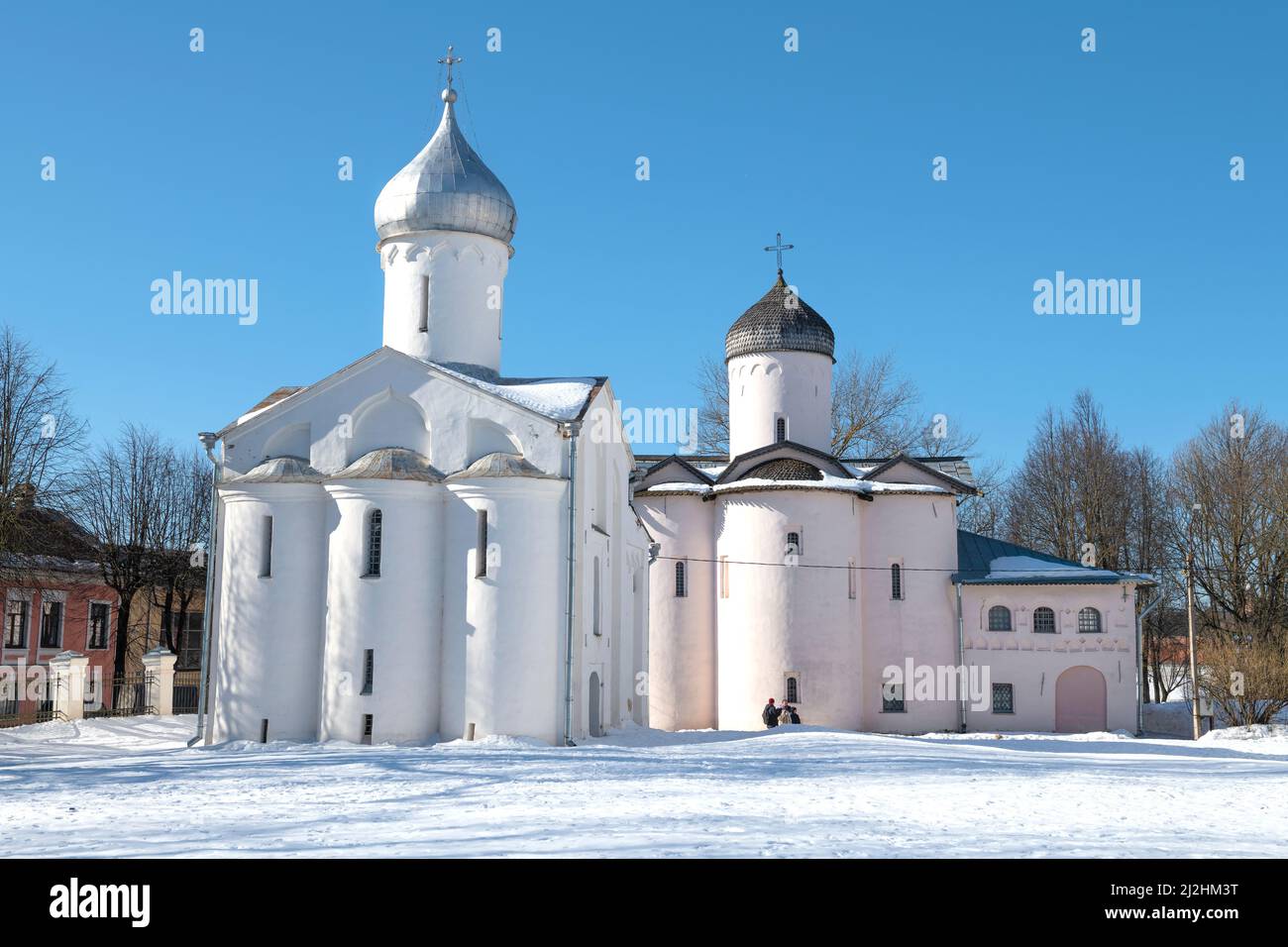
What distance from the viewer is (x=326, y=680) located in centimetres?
2016

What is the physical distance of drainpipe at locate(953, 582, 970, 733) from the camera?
101ft

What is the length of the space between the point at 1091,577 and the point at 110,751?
23018 mm

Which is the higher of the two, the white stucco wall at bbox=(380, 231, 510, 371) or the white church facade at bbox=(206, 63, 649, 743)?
the white stucco wall at bbox=(380, 231, 510, 371)

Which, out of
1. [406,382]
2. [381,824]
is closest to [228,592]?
[406,382]

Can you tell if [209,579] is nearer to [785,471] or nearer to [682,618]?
[682,618]

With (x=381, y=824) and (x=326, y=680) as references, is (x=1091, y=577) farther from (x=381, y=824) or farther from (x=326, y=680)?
(x=381, y=824)

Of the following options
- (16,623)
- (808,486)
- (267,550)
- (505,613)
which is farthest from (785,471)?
(16,623)

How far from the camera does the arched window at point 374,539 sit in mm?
20781

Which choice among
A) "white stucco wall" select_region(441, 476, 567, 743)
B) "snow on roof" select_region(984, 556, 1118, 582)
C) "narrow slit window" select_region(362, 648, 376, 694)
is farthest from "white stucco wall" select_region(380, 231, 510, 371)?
"snow on roof" select_region(984, 556, 1118, 582)

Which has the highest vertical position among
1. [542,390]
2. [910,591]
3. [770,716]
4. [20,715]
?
[542,390]

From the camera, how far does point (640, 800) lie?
12.3m

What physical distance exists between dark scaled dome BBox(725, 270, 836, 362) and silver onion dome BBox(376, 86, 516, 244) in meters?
11.0

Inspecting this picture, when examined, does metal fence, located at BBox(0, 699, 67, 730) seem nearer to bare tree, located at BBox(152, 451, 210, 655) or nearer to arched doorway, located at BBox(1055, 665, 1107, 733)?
bare tree, located at BBox(152, 451, 210, 655)

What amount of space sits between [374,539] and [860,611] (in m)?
Result: 14.8
